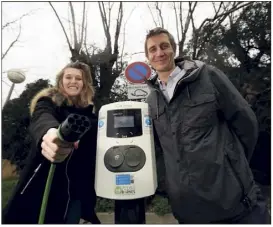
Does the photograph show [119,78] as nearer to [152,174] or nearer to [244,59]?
[244,59]

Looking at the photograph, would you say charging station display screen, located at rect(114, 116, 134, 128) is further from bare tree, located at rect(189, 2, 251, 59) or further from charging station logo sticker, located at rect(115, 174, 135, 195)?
bare tree, located at rect(189, 2, 251, 59)

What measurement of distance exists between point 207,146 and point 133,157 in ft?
1.52

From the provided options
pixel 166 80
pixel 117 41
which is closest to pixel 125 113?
pixel 166 80

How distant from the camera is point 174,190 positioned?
157cm

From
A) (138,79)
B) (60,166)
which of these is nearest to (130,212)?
(60,166)

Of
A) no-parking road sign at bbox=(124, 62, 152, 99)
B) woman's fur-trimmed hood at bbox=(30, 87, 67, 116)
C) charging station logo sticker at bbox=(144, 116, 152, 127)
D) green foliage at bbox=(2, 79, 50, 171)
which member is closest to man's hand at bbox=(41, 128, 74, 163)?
woman's fur-trimmed hood at bbox=(30, 87, 67, 116)

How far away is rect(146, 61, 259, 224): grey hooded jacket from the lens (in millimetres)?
1487

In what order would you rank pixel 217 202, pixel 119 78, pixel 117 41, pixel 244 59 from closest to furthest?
pixel 217 202, pixel 244 59, pixel 119 78, pixel 117 41

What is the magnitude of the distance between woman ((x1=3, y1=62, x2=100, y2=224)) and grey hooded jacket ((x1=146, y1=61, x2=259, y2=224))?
1.78 feet

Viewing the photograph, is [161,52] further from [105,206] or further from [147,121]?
[105,206]

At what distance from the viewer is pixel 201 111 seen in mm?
1580

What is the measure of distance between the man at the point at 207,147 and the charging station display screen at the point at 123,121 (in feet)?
0.58

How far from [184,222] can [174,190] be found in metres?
0.23

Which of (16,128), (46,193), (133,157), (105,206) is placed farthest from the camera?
(16,128)
